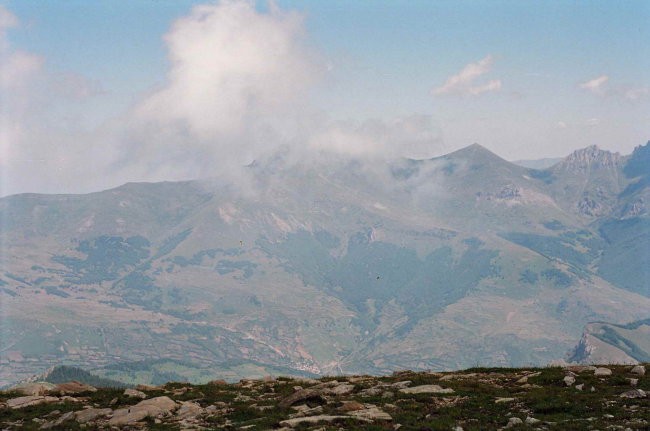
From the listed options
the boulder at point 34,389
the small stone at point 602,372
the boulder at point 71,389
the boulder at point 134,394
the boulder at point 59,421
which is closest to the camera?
the boulder at point 59,421

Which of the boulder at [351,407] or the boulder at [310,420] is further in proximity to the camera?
the boulder at [351,407]

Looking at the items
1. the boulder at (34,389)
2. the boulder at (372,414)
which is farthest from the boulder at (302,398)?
the boulder at (34,389)

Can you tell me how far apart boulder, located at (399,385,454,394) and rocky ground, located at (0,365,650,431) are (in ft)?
0.28

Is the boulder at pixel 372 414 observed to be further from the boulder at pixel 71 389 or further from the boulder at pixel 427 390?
the boulder at pixel 71 389

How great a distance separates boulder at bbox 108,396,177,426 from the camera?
42.7 metres

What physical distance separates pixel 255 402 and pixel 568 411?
24217 mm

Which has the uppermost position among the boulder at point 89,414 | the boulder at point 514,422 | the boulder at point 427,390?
the boulder at point 514,422

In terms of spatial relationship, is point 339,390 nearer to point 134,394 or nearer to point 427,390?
point 427,390

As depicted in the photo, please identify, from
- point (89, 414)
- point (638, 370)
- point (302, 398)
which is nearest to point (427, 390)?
point (302, 398)

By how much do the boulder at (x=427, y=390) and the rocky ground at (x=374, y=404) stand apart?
0.28 feet

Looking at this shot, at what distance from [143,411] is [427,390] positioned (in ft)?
74.8

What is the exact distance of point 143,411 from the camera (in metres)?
44.3

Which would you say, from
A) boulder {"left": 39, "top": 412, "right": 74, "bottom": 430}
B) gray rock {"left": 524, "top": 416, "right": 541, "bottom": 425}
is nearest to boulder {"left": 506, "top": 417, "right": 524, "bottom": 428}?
gray rock {"left": 524, "top": 416, "right": 541, "bottom": 425}

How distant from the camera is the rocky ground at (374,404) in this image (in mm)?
37312
